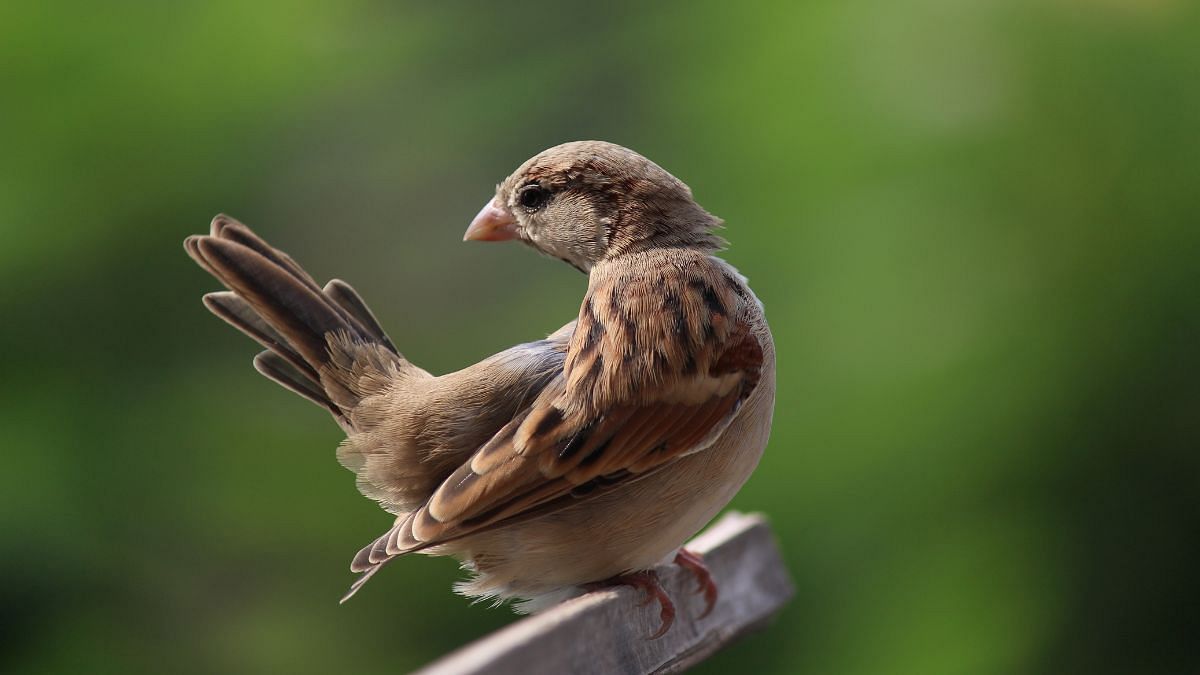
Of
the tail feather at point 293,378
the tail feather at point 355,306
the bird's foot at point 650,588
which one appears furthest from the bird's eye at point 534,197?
the bird's foot at point 650,588

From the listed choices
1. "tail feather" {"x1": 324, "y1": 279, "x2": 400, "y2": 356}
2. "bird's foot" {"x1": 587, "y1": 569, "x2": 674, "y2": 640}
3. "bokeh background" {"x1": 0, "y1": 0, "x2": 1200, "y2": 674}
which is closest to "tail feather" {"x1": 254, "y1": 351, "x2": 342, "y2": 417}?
"tail feather" {"x1": 324, "y1": 279, "x2": 400, "y2": 356}

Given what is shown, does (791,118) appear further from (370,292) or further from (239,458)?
(239,458)

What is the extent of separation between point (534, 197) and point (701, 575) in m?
0.59

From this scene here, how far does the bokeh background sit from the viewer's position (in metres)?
2.45

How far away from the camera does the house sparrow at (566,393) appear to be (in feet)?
4.53

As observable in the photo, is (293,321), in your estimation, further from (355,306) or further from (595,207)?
(595,207)

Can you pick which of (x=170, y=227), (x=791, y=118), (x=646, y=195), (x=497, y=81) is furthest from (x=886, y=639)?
(x=170, y=227)

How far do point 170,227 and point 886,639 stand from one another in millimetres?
1751

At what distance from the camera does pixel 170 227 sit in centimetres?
259

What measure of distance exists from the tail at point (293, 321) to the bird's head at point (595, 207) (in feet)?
0.68

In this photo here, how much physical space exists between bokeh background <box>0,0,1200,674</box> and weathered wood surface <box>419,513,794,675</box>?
1.98 feet

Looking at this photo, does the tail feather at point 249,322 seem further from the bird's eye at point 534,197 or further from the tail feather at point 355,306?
the bird's eye at point 534,197

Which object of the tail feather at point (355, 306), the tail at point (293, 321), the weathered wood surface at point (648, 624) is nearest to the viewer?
the weathered wood surface at point (648, 624)

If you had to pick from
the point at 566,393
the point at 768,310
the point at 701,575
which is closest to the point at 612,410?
the point at 566,393
